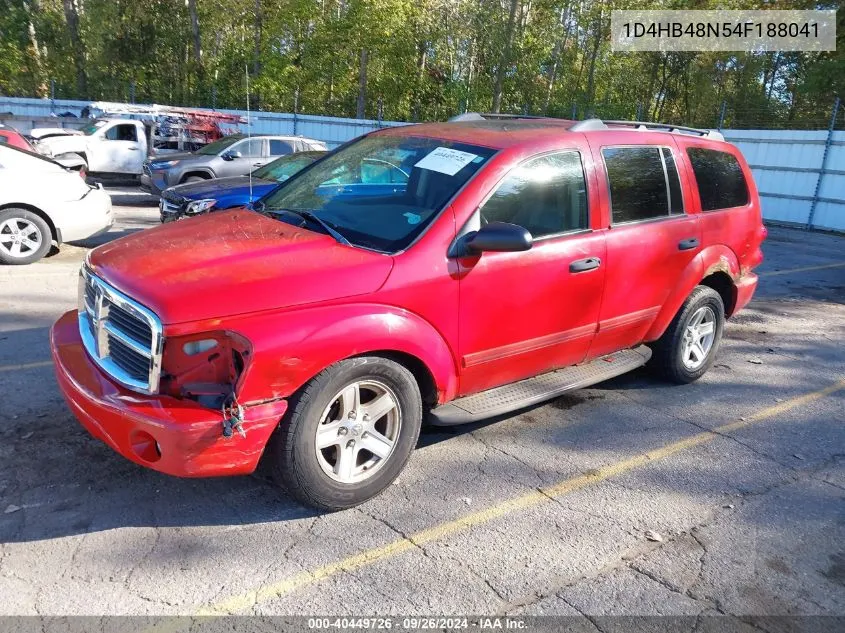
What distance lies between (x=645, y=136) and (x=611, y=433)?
2058mm

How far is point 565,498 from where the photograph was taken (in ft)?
12.0

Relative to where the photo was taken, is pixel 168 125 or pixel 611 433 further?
pixel 168 125

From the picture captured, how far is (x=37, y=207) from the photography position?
780 cm

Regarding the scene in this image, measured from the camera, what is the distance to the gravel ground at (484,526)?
2807 millimetres

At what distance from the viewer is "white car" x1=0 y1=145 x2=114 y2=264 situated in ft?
25.1

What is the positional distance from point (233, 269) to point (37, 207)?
19.6 ft

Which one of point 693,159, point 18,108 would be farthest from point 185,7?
point 693,159

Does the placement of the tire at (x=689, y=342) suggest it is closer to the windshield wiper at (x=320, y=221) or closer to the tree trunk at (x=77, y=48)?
the windshield wiper at (x=320, y=221)

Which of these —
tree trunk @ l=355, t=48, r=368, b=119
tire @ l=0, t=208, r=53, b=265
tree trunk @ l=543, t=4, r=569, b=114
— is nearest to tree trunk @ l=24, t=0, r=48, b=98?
tree trunk @ l=355, t=48, r=368, b=119

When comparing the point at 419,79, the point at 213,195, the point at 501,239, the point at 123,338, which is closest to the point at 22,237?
the point at 213,195

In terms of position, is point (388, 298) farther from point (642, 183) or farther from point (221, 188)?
point (221, 188)

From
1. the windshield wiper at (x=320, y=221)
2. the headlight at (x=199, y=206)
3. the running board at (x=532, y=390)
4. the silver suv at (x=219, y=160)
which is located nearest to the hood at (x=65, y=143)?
the silver suv at (x=219, y=160)

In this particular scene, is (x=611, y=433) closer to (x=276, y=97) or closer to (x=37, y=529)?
(x=37, y=529)

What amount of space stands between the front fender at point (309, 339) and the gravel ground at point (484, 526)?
2.56 feet
